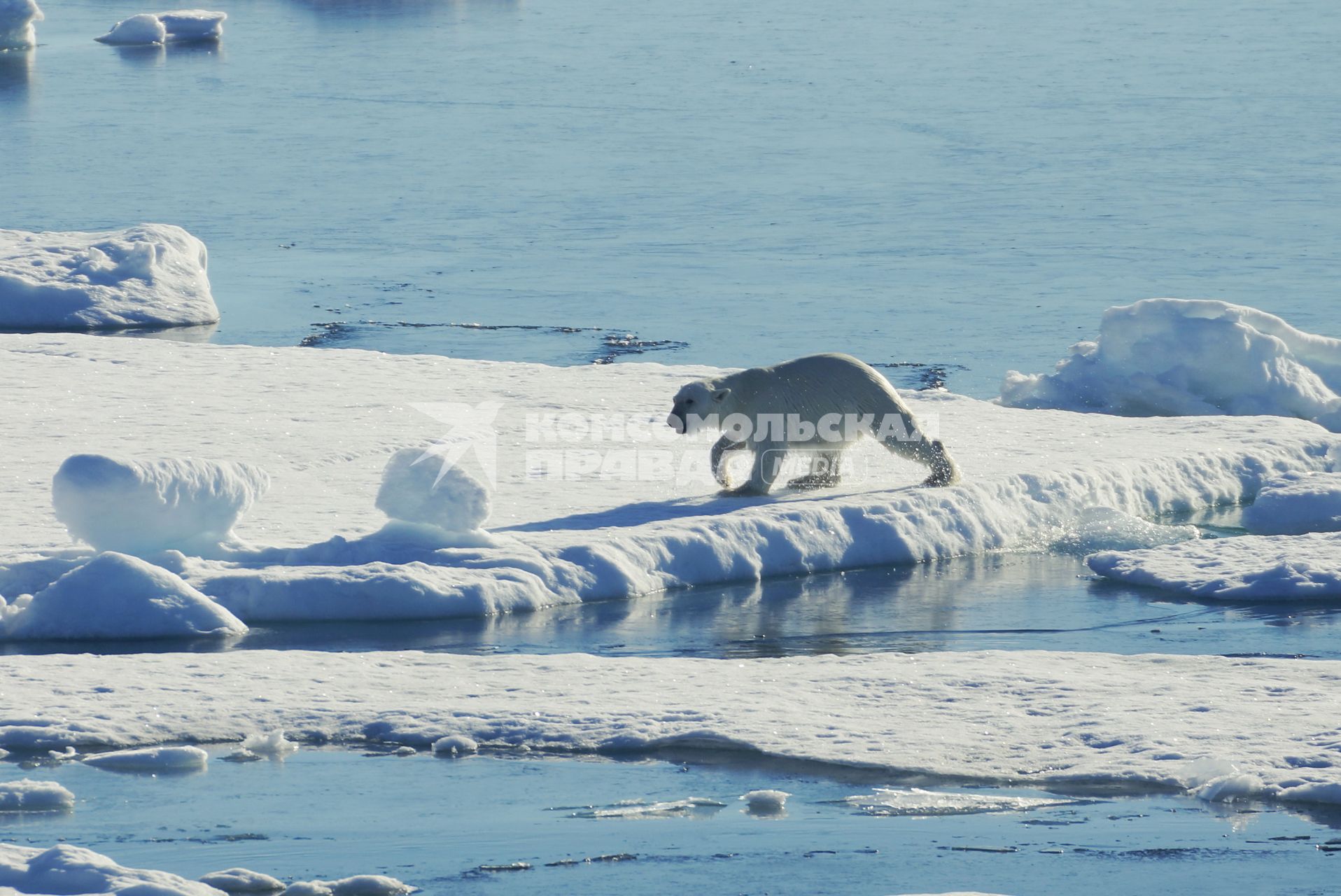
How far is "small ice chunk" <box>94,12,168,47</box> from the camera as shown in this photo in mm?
44344

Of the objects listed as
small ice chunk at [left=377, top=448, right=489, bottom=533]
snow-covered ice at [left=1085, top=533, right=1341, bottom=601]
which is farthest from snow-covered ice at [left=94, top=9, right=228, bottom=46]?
snow-covered ice at [left=1085, top=533, right=1341, bottom=601]

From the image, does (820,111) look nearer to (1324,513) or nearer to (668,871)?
(1324,513)

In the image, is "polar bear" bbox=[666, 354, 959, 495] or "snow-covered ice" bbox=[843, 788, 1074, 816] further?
"polar bear" bbox=[666, 354, 959, 495]

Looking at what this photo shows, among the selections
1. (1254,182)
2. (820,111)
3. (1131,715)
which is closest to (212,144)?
(820,111)

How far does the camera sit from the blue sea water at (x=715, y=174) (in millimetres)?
18641

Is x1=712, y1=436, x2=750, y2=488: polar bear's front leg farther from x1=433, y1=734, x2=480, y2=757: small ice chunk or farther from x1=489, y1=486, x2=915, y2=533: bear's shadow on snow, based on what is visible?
x1=433, y1=734, x2=480, y2=757: small ice chunk

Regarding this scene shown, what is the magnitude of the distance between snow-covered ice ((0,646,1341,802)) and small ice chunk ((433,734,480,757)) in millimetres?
86

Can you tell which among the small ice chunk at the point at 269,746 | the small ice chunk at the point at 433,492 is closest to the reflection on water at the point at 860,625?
the small ice chunk at the point at 433,492

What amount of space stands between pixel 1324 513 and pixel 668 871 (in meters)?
6.04

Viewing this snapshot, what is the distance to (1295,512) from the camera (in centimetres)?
1062

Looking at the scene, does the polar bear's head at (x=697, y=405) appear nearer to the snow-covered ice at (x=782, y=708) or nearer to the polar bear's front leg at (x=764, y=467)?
the polar bear's front leg at (x=764, y=467)

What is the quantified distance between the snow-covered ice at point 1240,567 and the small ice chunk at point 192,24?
39.0 m

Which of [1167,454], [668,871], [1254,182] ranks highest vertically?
[1254,182]

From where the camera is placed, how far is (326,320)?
59.4ft
